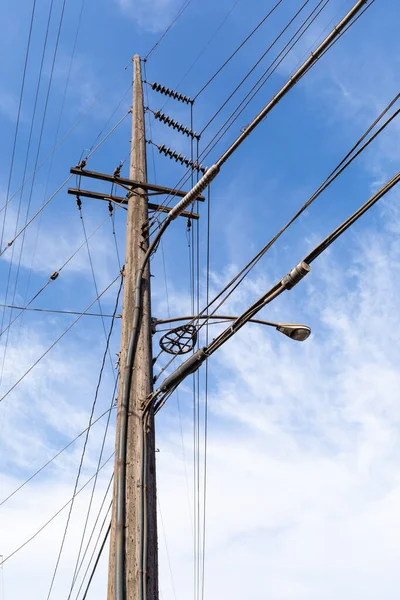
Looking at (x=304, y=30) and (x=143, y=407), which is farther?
(x=143, y=407)

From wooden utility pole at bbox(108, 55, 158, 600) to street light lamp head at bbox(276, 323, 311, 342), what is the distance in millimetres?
1520

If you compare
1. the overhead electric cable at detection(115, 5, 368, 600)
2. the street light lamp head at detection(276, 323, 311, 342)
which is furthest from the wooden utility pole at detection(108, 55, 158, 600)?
the street light lamp head at detection(276, 323, 311, 342)

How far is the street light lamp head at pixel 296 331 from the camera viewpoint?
569 cm

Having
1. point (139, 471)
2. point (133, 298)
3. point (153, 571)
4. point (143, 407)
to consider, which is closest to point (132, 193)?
point (133, 298)

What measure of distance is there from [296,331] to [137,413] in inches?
71.0

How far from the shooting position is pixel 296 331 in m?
5.71

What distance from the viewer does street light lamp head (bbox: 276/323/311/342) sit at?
569 cm

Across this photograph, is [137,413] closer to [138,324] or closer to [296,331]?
[138,324]

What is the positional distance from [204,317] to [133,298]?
0.99 meters

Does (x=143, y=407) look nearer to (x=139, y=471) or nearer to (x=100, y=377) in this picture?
(x=139, y=471)

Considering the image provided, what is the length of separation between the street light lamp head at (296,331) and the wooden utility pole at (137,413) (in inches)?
59.9

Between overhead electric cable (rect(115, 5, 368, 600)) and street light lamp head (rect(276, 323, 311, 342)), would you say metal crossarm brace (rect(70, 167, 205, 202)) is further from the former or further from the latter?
street light lamp head (rect(276, 323, 311, 342))

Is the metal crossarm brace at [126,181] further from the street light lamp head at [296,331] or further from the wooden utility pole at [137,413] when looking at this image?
the street light lamp head at [296,331]

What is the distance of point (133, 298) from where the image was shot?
262 inches
